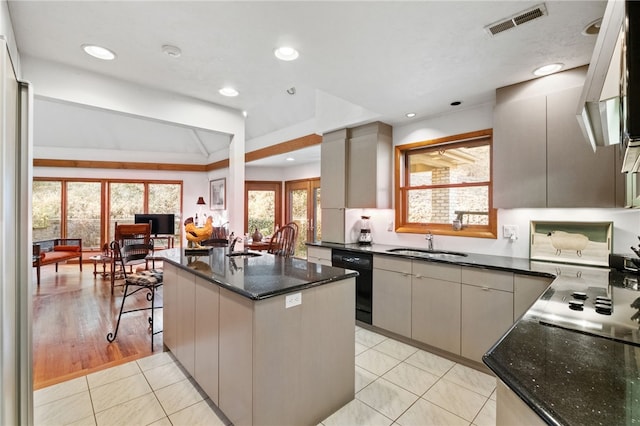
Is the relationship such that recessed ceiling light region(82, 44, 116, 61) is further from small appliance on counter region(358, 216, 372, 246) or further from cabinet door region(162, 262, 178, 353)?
small appliance on counter region(358, 216, 372, 246)

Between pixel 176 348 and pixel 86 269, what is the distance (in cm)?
585

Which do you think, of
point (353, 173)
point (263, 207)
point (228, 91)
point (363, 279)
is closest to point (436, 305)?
point (363, 279)

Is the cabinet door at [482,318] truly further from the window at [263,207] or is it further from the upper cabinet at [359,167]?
the window at [263,207]

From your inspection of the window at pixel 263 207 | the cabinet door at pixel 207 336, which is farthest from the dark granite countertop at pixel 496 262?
the window at pixel 263 207

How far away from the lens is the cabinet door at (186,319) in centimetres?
225

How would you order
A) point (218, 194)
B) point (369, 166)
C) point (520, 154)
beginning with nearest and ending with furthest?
point (520, 154)
point (369, 166)
point (218, 194)

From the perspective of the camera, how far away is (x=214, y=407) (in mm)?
2012

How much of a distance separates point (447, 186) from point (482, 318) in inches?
58.3

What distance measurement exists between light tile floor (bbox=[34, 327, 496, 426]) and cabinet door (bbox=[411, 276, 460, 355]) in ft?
0.62

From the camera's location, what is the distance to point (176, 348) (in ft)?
8.34

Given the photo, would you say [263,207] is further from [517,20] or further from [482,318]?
[517,20]

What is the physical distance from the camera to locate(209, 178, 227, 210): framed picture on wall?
7.67 m

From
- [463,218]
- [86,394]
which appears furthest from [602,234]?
[86,394]

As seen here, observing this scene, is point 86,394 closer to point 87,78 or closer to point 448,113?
point 87,78
